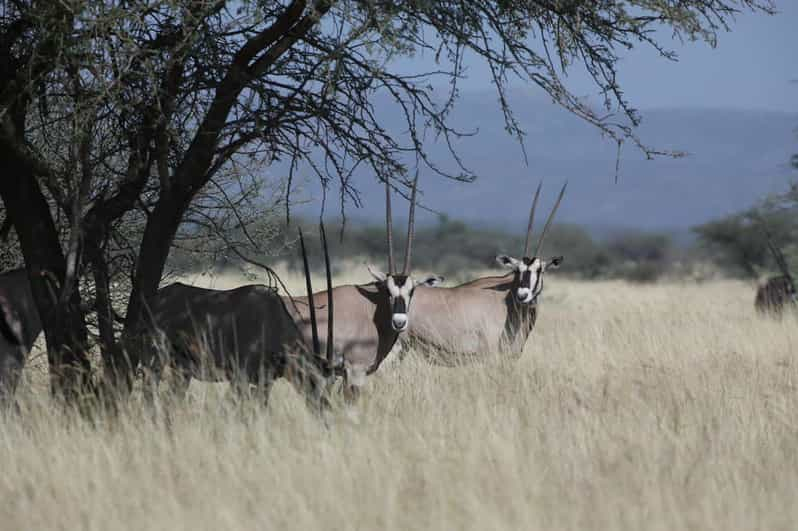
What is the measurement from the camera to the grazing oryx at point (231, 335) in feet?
20.2

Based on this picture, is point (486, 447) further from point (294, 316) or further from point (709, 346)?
point (709, 346)

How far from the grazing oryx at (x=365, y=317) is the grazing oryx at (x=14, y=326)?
1474 millimetres

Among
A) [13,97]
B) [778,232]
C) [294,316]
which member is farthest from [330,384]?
[778,232]

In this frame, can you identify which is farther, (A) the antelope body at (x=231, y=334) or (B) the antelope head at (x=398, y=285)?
(B) the antelope head at (x=398, y=285)

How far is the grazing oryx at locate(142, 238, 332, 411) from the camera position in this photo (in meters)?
6.15

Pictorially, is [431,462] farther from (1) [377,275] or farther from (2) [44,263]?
(1) [377,275]

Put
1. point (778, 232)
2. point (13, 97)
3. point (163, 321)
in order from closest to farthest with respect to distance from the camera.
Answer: point (13, 97) < point (163, 321) < point (778, 232)

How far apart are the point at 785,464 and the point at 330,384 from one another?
8.23ft

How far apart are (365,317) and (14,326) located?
2.09 m

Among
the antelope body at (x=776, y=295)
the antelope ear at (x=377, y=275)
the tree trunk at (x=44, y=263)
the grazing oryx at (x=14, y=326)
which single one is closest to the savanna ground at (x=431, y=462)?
the grazing oryx at (x=14, y=326)

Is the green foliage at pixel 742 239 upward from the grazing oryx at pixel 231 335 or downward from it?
upward

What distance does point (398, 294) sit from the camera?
6805 millimetres

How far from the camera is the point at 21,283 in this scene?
612 centimetres

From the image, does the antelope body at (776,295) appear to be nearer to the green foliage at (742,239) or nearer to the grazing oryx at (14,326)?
the grazing oryx at (14,326)
